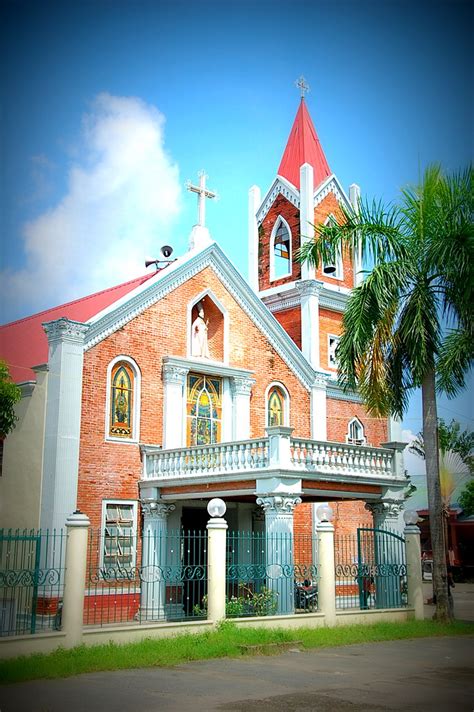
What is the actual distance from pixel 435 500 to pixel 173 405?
738 centimetres

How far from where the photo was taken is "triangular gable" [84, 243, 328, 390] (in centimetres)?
2141

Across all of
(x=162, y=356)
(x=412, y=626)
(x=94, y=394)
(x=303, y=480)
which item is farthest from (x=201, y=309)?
(x=412, y=626)

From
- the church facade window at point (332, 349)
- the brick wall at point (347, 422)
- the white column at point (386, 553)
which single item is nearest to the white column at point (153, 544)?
the white column at point (386, 553)

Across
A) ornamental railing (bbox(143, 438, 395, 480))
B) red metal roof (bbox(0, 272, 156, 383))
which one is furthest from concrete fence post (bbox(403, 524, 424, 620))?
red metal roof (bbox(0, 272, 156, 383))

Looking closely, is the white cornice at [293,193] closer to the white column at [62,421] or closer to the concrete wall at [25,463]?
the white column at [62,421]

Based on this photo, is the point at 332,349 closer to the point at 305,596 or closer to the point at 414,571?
the point at 414,571

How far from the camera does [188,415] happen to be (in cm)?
2319

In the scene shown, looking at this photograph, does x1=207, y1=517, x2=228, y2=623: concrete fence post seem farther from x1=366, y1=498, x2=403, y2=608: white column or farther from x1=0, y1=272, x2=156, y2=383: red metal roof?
x1=0, y1=272, x2=156, y2=383: red metal roof

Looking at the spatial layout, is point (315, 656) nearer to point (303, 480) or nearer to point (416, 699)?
point (416, 699)

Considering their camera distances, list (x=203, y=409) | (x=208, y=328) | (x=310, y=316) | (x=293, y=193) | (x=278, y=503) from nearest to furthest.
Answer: (x=278, y=503) → (x=203, y=409) → (x=208, y=328) → (x=310, y=316) → (x=293, y=193)

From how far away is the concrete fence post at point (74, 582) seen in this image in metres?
13.6

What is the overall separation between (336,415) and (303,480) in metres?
7.87

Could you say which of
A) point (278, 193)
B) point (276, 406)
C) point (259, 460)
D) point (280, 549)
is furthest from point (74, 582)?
point (278, 193)

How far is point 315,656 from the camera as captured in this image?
14.4 meters
